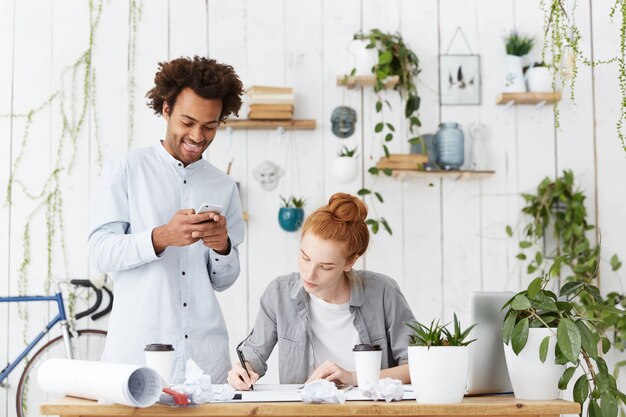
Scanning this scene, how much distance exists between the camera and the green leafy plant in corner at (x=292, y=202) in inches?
157

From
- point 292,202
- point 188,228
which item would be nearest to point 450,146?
point 292,202

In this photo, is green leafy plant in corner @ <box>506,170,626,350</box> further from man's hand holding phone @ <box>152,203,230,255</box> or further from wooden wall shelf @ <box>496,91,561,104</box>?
man's hand holding phone @ <box>152,203,230,255</box>

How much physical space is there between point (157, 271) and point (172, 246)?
9cm

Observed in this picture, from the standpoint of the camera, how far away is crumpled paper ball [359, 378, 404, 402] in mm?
1680

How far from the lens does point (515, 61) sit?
4102 mm

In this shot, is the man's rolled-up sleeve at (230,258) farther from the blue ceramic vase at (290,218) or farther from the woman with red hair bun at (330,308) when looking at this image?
the blue ceramic vase at (290,218)

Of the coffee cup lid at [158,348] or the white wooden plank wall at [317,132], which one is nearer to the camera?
the coffee cup lid at [158,348]

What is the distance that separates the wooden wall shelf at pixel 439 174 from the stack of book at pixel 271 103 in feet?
1.96

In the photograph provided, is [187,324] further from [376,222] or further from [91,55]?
[91,55]

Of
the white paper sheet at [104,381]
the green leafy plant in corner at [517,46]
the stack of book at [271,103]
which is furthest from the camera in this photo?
the green leafy plant in corner at [517,46]

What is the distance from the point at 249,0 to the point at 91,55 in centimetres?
81

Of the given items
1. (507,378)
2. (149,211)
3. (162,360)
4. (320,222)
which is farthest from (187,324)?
(507,378)

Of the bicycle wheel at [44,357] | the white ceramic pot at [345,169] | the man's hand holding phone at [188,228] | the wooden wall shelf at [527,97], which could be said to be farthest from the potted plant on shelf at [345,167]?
the man's hand holding phone at [188,228]

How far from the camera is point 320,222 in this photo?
7.59ft
